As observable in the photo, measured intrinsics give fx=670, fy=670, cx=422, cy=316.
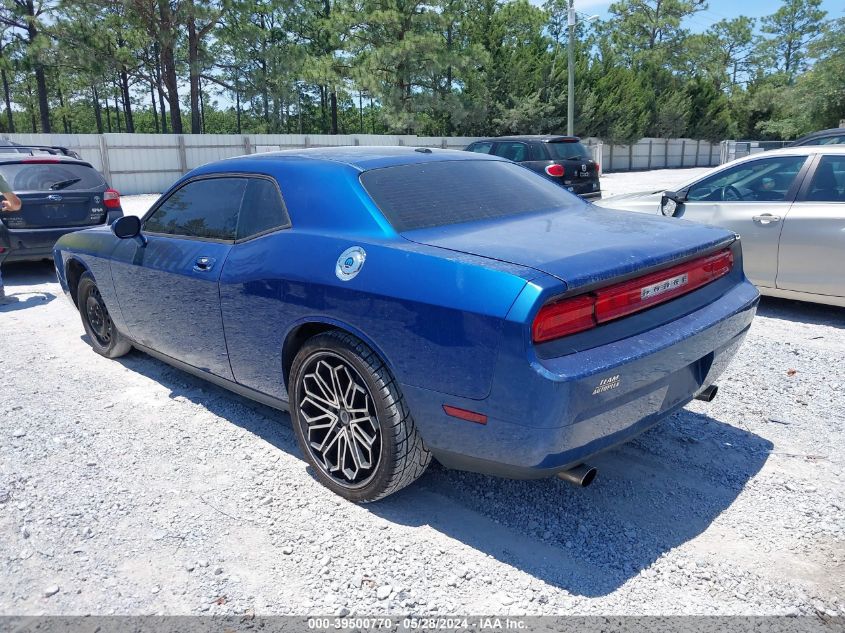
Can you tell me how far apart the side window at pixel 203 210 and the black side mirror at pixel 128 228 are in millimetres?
70

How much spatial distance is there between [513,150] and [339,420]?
11.9m

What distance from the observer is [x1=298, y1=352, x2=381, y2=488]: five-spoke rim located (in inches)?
115

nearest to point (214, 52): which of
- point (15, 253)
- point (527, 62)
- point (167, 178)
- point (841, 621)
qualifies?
point (167, 178)

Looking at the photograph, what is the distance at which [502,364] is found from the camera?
7.71 feet

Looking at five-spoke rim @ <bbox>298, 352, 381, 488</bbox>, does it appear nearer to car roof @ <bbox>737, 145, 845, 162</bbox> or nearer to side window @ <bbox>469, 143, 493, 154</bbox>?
car roof @ <bbox>737, 145, 845, 162</bbox>

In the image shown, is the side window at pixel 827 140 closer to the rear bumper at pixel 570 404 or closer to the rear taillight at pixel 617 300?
the rear taillight at pixel 617 300

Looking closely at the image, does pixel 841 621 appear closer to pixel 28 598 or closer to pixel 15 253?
pixel 28 598

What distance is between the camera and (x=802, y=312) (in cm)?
609

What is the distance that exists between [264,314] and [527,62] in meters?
36.9

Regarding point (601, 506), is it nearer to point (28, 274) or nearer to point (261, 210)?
point (261, 210)

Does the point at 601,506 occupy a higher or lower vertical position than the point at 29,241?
lower

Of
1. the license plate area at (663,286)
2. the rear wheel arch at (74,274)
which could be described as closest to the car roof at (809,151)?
the license plate area at (663,286)

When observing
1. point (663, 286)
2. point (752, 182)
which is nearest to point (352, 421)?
point (663, 286)

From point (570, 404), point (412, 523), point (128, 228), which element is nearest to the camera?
point (570, 404)
